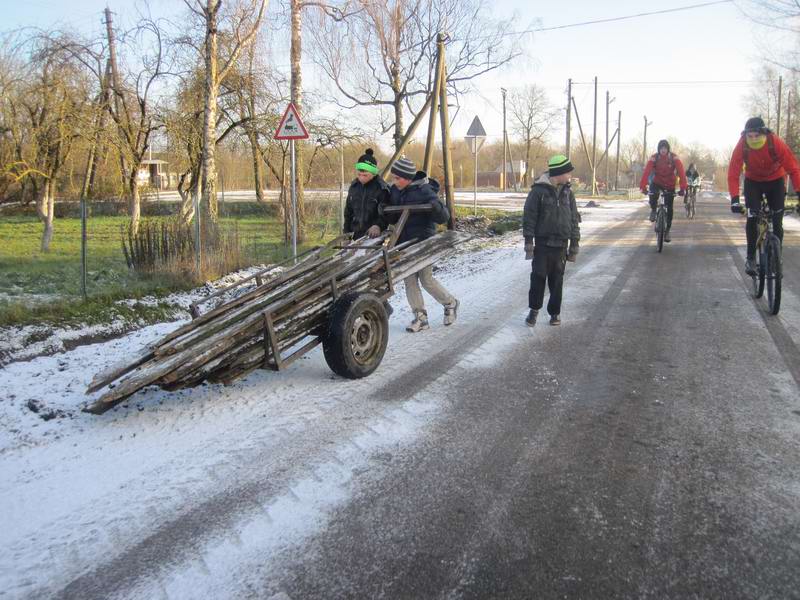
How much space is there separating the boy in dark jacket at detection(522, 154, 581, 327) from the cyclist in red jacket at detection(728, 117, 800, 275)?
74.9 inches

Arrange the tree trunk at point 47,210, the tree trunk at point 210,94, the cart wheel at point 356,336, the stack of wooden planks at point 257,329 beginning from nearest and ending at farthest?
1. the stack of wooden planks at point 257,329
2. the cart wheel at point 356,336
3. the tree trunk at point 210,94
4. the tree trunk at point 47,210

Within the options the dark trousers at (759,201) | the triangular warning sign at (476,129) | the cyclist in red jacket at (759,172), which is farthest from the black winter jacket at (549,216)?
the triangular warning sign at (476,129)

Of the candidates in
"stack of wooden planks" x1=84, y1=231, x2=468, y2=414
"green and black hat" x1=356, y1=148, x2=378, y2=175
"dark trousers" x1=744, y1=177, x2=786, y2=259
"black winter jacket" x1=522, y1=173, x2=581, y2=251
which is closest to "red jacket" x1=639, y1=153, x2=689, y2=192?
"dark trousers" x1=744, y1=177, x2=786, y2=259

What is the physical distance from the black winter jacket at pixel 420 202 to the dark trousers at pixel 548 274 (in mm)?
1070

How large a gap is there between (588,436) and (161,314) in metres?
5.32

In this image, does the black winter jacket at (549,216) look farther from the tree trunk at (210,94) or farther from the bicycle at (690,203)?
the bicycle at (690,203)

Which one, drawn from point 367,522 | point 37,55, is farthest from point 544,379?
point 37,55

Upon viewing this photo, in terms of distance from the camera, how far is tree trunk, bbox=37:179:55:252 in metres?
16.4

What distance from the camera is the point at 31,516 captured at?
2.82 meters

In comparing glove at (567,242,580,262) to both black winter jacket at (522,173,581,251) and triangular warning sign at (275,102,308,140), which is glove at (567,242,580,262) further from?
triangular warning sign at (275,102,308,140)

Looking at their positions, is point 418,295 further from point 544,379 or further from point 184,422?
point 184,422

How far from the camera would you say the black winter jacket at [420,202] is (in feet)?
19.5

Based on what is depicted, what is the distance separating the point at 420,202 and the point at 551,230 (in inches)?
52.6

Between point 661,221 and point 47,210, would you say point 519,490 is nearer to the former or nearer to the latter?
point 661,221
